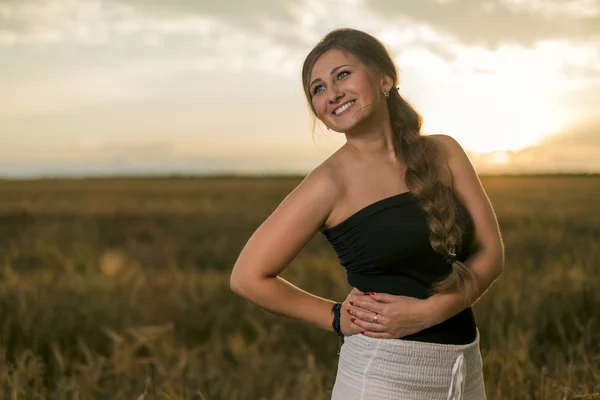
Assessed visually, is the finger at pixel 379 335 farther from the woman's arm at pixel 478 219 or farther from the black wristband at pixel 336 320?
the woman's arm at pixel 478 219

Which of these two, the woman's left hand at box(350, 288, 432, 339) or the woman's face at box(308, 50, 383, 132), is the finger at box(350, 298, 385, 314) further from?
the woman's face at box(308, 50, 383, 132)

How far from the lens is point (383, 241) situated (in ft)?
6.10

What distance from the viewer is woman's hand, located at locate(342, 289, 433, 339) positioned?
6.05 feet

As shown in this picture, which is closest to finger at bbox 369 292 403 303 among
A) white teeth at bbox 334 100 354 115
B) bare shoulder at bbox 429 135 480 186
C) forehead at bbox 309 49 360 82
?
bare shoulder at bbox 429 135 480 186

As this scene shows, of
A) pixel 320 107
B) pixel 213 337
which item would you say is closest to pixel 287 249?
pixel 320 107

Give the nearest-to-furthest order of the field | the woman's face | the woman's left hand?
the woman's left hand < the woman's face < the field

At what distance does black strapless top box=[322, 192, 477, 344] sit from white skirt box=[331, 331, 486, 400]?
0.04 metres

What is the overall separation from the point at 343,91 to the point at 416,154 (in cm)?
26

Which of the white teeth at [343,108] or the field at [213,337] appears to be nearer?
the white teeth at [343,108]

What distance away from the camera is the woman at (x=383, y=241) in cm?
186

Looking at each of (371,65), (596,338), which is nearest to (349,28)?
(371,65)

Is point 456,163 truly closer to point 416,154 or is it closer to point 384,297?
point 416,154

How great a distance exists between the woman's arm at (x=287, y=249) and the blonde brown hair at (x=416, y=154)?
0.23m

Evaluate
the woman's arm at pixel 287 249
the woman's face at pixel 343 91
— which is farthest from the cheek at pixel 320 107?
the woman's arm at pixel 287 249
